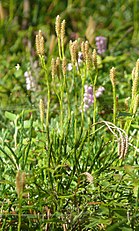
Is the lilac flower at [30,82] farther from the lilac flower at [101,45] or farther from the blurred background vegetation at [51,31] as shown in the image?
the lilac flower at [101,45]

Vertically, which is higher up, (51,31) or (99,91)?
(51,31)

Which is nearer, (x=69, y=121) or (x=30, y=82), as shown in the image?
(x=69, y=121)

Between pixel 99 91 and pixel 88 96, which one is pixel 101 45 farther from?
pixel 88 96

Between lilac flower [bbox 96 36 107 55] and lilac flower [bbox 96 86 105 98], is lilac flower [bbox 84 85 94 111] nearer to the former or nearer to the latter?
lilac flower [bbox 96 86 105 98]

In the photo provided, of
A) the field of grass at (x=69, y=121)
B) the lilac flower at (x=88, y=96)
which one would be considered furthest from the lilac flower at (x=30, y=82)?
the lilac flower at (x=88, y=96)

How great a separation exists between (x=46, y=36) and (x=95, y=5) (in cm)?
78

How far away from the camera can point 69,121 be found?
1.70 m

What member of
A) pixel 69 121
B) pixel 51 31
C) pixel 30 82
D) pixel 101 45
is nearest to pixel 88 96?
pixel 30 82

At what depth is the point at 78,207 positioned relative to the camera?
1.59 metres

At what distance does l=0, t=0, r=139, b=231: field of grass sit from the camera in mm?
1575

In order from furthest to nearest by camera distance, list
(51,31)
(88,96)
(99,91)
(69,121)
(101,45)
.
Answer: (51,31), (101,45), (99,91), (88,96), (69,121)

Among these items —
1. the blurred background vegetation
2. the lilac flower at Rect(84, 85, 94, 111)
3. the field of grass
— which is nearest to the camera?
the field of grass

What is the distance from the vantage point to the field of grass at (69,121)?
1575 millimetres

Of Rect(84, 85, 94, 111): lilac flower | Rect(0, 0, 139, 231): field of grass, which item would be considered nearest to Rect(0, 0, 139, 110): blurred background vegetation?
Rect(0, 0, 139, 231): field of grass
